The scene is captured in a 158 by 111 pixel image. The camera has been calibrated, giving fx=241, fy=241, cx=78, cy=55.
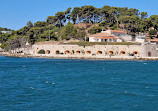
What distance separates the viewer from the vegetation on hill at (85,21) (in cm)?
9362

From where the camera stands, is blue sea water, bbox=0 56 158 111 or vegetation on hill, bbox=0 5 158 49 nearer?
blue sea water, bbox=0 56 158 111

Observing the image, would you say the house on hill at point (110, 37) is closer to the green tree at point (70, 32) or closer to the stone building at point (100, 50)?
the stone building at point (100, 50)

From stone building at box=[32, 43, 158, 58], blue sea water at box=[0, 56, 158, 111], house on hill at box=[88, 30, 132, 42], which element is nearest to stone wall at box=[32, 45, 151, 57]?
stone building at box=[32, 43, 158, 58]

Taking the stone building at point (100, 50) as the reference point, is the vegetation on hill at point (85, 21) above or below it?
above

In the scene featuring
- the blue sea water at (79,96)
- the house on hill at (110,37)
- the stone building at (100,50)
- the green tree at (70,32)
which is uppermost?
the green tree at (70,32)

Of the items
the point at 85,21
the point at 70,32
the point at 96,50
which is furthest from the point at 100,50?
the point at 85,21

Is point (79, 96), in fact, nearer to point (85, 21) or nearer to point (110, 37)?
point (110, 37)

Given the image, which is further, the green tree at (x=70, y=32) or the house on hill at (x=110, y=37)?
the green tree at (x=70, y=32)

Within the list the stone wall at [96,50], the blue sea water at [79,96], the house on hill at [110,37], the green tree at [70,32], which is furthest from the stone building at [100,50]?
the blue sea water at [79,96]

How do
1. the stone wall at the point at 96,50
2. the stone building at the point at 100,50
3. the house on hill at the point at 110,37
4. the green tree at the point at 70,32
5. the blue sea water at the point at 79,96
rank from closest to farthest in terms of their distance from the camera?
the blue sea water at the point at 79,96 < the stone building at the point at 100,50 < the stone wall at the point at 96,50 < the house on hill at the point at 110,37 < the green tree at the point at 70,32

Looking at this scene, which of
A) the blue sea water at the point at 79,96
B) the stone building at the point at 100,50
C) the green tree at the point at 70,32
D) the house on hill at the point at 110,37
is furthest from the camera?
the green tree at the point at 70,32

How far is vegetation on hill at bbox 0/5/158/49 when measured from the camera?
9362cm

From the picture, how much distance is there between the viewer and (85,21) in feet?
372

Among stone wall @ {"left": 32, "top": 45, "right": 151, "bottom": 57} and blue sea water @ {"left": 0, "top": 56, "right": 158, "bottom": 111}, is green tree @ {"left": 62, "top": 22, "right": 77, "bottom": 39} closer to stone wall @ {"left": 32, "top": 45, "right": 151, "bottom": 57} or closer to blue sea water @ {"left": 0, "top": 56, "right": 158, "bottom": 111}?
stone wall @ {"left": 32, "top": 45, "right": 151, "bottom": 57}
